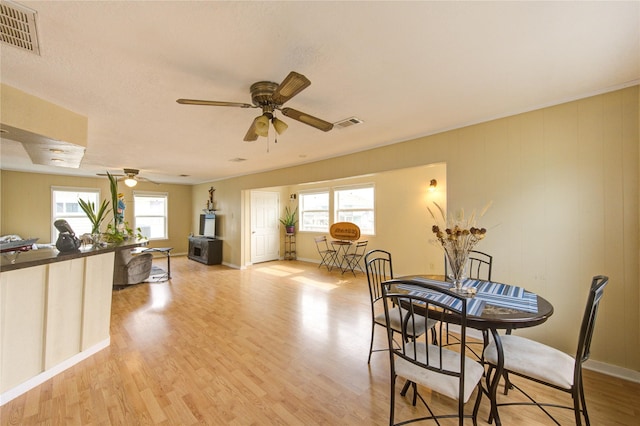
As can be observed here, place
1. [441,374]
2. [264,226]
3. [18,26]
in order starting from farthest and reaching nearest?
[264,226] < [441,374] < [18,26]

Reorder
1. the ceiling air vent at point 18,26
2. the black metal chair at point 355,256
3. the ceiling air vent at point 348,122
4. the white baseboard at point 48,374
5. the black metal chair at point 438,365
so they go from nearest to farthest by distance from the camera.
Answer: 1. the ceiling air vent at point 18,26
2. the black metal chair at point 438,365
3. the white baseboard at point 48,374
4. the ceiling air vent at point 348,122
5. the black metal chair at point 355,256

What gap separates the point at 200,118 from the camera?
2781mm

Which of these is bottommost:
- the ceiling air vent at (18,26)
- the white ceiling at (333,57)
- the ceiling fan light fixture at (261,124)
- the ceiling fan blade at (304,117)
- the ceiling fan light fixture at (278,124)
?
the ceiling fan light fixture at (261,124)

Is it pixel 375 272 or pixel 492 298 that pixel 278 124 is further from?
pixel 492 298

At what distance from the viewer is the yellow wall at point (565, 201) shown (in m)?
2.14

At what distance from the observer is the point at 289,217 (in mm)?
7871

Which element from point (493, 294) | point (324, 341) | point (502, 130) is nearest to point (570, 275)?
point (493, 294)

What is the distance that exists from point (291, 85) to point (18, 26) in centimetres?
150

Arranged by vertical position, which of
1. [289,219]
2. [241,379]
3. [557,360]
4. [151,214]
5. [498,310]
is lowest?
[241,379]

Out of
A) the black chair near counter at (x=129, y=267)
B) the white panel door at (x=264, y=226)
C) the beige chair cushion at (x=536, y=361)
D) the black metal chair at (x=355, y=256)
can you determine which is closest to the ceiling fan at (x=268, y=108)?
the beige chair cushion at (x=536, y=361)

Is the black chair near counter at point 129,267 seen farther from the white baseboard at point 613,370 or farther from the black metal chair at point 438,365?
the white baseboard at point 613,370

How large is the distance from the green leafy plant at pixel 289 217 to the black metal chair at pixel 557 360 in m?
6.31

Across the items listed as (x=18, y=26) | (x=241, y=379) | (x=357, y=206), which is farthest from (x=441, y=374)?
(x=357, y=206)

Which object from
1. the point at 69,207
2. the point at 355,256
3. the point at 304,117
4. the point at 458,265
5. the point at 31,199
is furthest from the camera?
the point at 69,207
